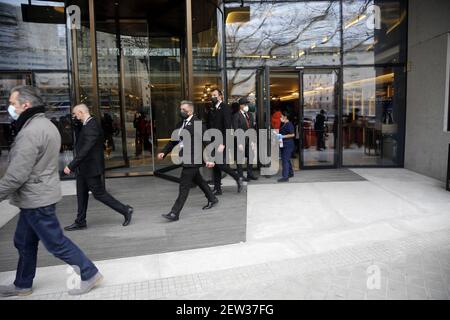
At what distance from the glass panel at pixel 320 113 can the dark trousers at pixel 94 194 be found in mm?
6316

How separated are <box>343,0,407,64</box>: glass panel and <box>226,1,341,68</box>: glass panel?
13.3 inches

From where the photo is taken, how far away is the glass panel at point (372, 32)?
1050 cm

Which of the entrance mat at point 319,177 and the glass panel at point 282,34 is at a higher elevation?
the glass panel at point 282,34

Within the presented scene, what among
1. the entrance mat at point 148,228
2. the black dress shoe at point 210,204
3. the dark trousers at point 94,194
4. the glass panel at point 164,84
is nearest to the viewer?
the entrance mat at point 148,228

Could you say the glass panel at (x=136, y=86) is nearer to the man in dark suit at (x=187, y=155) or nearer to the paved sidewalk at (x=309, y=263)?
the man in dark suit at (x=187, y=155)

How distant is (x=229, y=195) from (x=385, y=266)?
13.3 feet

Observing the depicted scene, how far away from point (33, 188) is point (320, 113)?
338 inches

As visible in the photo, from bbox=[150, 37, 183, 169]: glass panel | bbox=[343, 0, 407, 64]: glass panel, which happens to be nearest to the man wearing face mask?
bbox=[150, 37, 183, 169]: glass panel

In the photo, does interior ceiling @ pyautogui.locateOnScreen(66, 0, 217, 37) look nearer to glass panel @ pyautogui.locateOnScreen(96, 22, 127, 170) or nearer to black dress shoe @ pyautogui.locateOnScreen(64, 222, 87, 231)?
glass panel @ pyautogui.locateOnScreen(96, 22, 127, 170)

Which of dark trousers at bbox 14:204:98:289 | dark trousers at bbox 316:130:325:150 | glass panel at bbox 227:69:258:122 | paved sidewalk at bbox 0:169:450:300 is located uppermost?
glass panel at bbox 227:69:258:122

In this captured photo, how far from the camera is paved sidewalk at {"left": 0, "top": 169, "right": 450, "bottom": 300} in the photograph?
150 inches

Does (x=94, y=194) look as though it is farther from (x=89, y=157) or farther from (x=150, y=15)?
(x=150, y=15)

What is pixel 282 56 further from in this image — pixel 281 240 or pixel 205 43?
pixel 281 240

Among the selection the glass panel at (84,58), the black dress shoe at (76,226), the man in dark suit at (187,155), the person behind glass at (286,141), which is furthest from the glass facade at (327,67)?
the black dress shoe at (76,226)
